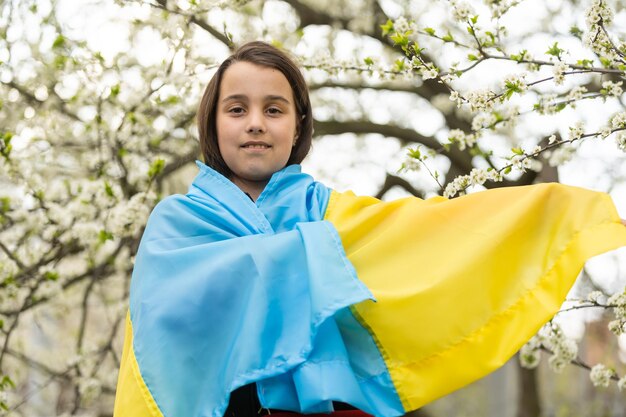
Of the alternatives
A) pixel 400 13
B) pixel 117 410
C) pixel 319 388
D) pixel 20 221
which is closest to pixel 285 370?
pixel 319 388

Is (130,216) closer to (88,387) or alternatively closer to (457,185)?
(88,387)

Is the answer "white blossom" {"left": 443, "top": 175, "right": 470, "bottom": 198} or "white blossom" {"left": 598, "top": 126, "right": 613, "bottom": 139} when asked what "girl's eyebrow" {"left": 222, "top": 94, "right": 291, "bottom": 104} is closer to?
"white blossom" {"left": 443, "top": 175, "right": 470, "bottom": 198}

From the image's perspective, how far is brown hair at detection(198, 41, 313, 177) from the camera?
7.72 feet

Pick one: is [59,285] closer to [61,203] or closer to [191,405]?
[61,203]

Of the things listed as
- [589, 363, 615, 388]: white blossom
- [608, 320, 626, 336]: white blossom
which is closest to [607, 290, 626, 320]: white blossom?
[608, 320, 626, 336]: white blossom

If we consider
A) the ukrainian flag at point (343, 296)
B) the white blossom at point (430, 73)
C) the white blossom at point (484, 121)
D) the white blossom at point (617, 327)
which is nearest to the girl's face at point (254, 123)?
the ukrainian flag at point (343, 296)

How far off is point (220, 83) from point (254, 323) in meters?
0.79

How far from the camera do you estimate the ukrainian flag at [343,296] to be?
1893 millimetres

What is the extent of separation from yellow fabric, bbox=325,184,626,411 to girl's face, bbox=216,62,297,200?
0.84 ft

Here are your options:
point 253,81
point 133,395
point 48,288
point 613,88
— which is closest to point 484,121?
point 613,88

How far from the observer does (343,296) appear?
6.26 feet

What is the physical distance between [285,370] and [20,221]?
289 centimetres

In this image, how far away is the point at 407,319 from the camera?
1.98m

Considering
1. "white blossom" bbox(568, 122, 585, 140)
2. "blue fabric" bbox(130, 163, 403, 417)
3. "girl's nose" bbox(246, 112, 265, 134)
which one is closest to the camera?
"blue fabric" bbox(130, 163, 403, 417)
